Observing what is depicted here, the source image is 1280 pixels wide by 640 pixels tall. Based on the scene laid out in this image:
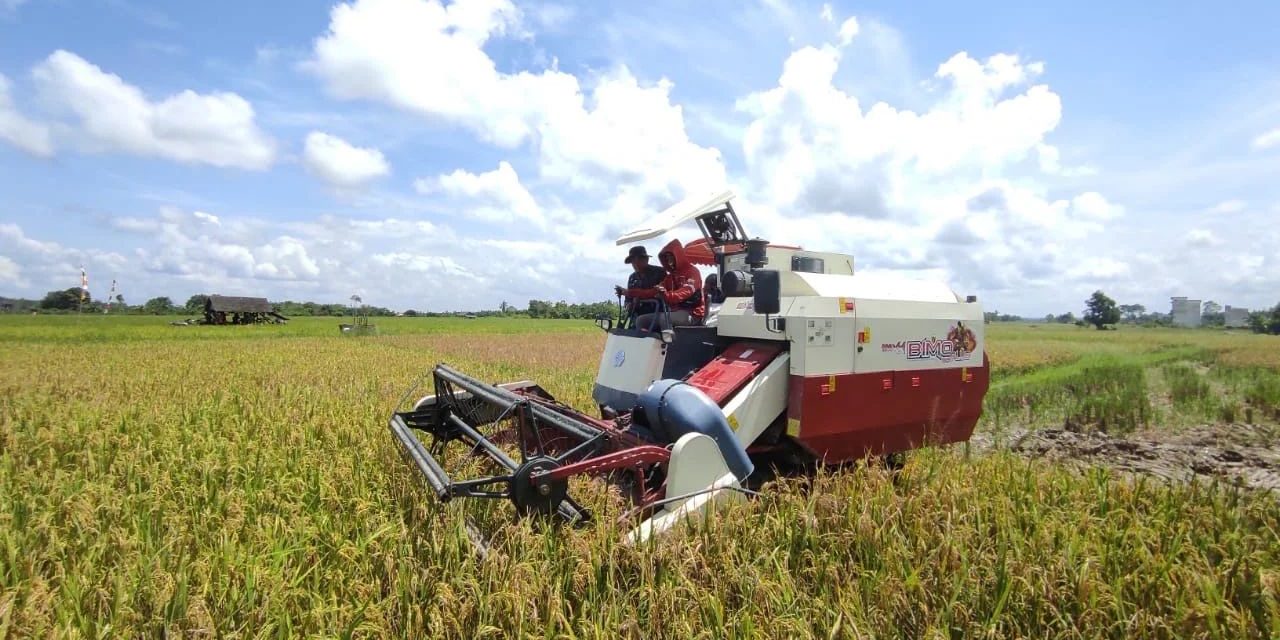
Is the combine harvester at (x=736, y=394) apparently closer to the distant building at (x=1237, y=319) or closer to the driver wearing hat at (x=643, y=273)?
the driver wearing hat at (x=643, y=273)

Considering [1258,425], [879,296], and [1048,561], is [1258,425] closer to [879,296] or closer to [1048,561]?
[879,296]

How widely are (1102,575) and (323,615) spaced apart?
4069 mm

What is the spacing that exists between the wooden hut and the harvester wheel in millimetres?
49434

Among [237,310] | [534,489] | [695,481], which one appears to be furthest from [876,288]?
[237,310]

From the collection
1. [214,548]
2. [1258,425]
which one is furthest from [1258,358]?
[214,548]

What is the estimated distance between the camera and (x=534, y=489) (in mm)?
3385

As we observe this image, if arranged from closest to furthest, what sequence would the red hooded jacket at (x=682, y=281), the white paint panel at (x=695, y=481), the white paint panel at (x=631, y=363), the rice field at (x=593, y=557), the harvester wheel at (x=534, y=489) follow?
the rice field at (x=593, y=557)
the harvester wheel at (x=534, y=489)
the white paint panel at (x=695, y=481)
the white paint panel at (x=631, y=363)
the red hooded jacket at (x=682, y=281)

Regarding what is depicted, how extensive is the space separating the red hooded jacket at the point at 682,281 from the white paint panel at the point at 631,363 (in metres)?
0.49

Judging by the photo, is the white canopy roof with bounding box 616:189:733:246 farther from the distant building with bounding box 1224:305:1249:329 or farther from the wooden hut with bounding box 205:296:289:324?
the distant building with bounding box 1224:305:1249:329

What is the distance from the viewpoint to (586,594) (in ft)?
9.86

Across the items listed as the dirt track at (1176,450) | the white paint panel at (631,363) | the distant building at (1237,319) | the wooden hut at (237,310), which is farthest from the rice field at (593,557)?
the distant building at (1237,319)

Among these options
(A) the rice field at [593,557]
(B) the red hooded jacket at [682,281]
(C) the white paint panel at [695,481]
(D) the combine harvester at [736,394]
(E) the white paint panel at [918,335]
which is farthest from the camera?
(B) the red hooded jacket at [682,281]

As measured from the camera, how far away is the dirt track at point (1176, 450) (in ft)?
22.7

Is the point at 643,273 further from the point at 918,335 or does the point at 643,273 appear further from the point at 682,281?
the point at 918,335
